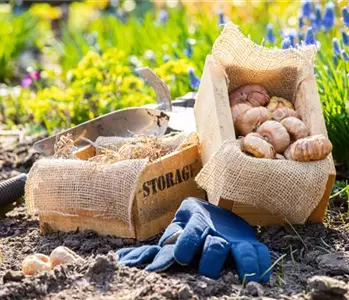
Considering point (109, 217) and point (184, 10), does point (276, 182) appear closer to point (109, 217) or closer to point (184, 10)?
point (109, 217)

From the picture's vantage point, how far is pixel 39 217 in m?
3.65

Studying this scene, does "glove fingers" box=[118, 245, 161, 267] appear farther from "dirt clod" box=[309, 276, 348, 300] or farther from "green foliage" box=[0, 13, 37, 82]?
"green foliage" box=[0, 13, 37, 82]

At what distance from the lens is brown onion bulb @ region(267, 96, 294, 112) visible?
360 cm

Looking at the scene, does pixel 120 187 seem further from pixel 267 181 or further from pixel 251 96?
pixel 251 96

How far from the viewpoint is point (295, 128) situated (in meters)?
3.44

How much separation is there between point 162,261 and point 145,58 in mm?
3245

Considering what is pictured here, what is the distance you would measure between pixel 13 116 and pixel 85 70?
93 centimetres

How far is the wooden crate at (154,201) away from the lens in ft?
11.2

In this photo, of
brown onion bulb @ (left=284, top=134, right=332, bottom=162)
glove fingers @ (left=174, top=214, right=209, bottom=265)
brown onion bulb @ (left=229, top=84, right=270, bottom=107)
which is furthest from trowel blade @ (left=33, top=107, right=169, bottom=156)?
glove fingers @ (left=174, top=214, right=209, bottom=265)

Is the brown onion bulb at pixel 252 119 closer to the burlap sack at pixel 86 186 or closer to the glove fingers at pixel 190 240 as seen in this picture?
the burlap sack at pixel 86 186

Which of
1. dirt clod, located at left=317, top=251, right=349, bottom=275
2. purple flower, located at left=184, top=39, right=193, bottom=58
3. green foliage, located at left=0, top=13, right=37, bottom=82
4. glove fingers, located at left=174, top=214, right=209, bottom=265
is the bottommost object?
green foliage, located at left=0, top=13, right=37, bottom=82

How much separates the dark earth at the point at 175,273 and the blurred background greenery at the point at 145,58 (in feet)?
3.05

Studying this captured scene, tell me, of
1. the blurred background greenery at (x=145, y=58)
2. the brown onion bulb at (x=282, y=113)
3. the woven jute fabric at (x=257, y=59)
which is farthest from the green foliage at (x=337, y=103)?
the brown onion bulb at (x=282, y=113)

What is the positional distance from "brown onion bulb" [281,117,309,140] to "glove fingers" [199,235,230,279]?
72 cm
